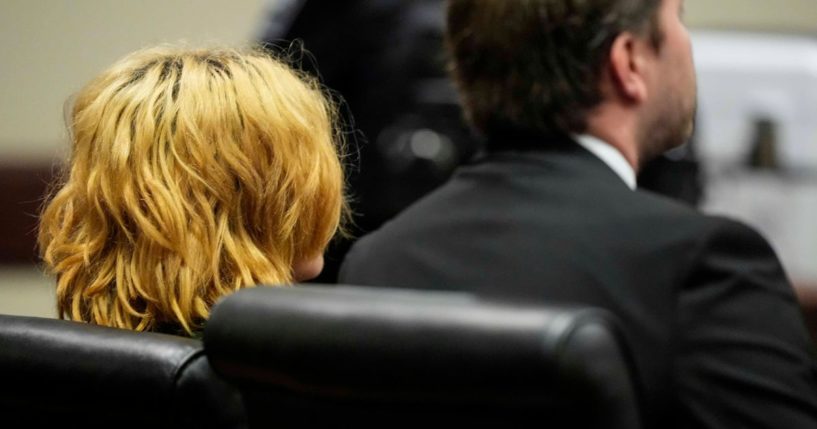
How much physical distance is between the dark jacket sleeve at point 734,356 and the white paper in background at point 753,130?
194cm

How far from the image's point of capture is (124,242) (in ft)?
4.62

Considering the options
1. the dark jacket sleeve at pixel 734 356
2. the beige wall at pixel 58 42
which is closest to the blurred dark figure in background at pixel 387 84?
the dark jacket sleeve at pixel 734 356

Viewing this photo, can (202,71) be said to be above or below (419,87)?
above

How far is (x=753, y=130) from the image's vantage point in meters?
3.28

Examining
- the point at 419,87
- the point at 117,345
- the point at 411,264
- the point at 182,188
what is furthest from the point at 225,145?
the point at 419,87

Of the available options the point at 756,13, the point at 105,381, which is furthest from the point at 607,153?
the point at 756,13

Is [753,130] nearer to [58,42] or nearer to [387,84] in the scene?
[387,84]

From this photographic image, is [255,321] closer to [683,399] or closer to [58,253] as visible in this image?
[683,399]

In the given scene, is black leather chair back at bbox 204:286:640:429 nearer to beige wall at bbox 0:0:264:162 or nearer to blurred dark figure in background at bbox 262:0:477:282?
blurred dark figure in background at bbox 262:0:477:282

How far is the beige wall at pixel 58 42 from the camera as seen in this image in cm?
468

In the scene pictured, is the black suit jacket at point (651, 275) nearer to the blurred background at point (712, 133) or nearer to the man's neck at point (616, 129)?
the man's neck at point (616, 129)

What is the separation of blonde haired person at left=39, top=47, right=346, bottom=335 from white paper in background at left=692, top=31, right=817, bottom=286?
192 centimetres

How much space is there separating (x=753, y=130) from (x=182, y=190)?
2.20 metres

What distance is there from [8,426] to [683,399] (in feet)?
2.02
